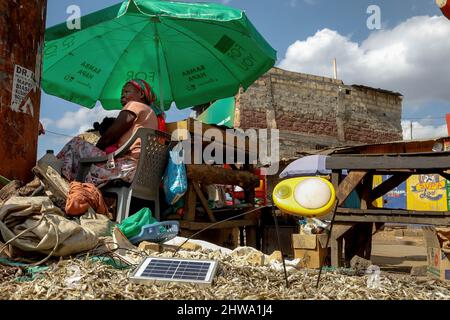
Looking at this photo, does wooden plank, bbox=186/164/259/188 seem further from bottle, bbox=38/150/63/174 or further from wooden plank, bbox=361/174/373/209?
wooden plank, bbox=361/174/373/209

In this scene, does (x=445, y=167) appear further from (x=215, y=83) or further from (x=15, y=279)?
(x=215, y=83)

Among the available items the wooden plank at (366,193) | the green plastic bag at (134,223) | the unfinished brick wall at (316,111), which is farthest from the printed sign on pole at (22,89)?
the unfinished brick wall at (316,111)

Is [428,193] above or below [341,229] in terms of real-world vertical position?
above

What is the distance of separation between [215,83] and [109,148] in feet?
8.70

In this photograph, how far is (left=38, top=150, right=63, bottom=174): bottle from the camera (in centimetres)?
379

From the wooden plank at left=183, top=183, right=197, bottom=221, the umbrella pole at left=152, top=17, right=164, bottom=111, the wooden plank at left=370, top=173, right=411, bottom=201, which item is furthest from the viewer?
the umbrella pole at left=152, top=17, right=164, bottom=111

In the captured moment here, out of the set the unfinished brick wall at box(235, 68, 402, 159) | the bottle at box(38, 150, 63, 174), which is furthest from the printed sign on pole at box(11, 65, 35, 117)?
the unfinished brick wall at box(235, 68, 402, 159)

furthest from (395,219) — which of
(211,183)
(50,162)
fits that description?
(50,162)

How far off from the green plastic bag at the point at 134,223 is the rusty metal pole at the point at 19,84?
3.40 ft

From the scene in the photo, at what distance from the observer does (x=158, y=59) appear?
6605mm

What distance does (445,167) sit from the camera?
336 cm

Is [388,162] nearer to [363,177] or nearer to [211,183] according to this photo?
[363,177]

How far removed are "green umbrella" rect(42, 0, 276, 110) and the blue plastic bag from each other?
196cm

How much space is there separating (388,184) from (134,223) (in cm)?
306
